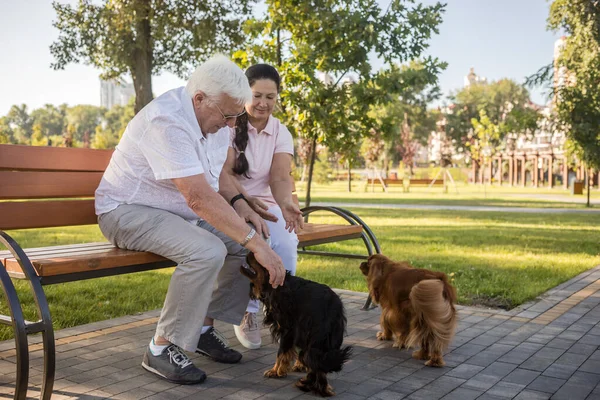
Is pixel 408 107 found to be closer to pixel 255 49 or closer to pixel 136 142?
pixel 255 49

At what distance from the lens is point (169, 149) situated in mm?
3215

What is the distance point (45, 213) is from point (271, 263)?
1.60 m

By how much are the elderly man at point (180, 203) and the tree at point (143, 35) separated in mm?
13937

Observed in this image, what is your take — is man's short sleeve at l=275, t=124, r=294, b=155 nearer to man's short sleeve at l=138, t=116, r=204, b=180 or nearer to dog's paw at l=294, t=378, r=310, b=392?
man's short sleeve at l=138, t=116, r=204, b=180

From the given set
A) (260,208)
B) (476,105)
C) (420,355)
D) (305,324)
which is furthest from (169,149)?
(476,105)

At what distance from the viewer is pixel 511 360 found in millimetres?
3938

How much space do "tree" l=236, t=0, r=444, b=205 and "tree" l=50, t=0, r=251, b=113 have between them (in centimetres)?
889

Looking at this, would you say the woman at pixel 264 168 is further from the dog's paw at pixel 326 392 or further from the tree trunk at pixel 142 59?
the tree trunk at pixel 142 59

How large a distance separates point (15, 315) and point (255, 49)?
6565 mm

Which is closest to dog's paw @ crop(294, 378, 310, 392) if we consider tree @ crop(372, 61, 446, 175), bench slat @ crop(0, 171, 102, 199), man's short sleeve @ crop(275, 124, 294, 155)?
man's short sleeve @ crop(275, 124, 294, 155)

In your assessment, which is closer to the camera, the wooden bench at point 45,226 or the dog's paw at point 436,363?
the wooden bench at point 45,226

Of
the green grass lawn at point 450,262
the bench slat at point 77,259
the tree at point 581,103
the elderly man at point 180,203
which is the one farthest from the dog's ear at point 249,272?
the tree at point 581,103

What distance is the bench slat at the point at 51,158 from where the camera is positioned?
12.8 feet

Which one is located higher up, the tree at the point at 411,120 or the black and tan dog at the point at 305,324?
the tree at the point at 411,120
